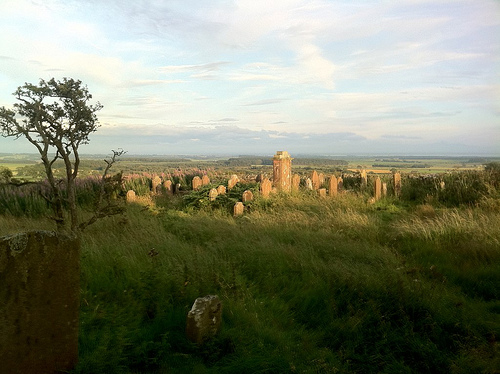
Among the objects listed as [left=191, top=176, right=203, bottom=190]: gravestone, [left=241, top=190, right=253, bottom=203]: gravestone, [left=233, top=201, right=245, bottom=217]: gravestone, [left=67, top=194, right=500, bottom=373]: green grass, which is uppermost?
[left=191, top=176, right=203, bottom=190]: gravestone

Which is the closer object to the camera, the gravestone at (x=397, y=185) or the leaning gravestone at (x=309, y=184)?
the leaning gravestone at (x=309, y=184)

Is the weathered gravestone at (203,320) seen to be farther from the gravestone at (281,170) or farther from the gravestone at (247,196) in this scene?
the gravestone at (281,170)

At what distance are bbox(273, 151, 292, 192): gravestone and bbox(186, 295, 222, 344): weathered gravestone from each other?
7995 mm

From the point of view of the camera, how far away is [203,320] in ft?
10.9

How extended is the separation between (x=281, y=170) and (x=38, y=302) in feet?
30.0

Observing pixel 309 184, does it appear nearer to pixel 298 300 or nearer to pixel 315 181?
pixel 315 181

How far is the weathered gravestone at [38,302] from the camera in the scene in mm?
2625

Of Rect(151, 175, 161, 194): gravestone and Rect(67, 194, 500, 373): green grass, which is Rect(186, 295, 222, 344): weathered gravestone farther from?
Rect(151, 175, 161, 194): gravestone

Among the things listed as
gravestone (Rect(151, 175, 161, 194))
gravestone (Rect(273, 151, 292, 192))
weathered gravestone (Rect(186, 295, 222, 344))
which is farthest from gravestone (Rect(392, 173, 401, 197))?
weathered gravestone (Rect(186, 295, 222, 344))

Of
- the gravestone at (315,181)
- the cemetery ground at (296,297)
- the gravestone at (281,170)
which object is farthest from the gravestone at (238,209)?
the gravestone at (315,181)

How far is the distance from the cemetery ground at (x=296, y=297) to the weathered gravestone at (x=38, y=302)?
0.92ft

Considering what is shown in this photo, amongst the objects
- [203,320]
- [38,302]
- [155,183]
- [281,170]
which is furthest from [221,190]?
[38,302]

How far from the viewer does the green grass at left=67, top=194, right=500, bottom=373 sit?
3.22 m

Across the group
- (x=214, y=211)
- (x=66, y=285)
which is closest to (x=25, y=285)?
(x=66, y=285)
